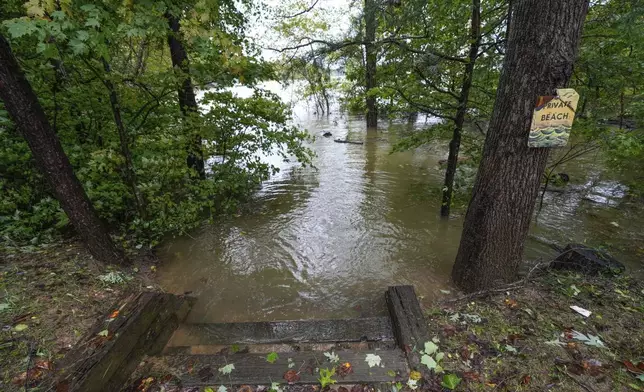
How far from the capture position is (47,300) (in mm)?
2584

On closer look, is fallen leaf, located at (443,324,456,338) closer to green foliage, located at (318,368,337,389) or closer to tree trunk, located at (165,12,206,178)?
green foliage, located at (318,368,337,389)

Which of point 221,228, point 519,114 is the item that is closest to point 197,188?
point 221,228

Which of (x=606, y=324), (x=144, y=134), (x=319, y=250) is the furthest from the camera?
(x=319, y=250)

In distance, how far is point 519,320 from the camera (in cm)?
232

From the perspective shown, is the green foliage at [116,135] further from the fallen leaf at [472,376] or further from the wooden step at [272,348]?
the fallen leaf at [472,376]

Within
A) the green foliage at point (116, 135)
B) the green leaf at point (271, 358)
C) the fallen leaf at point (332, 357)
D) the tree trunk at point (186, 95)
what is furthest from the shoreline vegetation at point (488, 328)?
the tree trunk at point (186, 95)

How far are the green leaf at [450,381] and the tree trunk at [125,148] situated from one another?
4.21 metres

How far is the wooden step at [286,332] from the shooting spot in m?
2.54

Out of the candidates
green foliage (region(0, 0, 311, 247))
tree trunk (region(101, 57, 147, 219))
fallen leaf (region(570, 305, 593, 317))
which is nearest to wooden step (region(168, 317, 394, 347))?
fallen leaf (region(570, 305, 593, 317))

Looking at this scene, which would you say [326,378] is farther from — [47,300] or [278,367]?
[47,300]

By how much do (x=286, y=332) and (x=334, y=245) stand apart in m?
2.16

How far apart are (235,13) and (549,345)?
26.0 feet

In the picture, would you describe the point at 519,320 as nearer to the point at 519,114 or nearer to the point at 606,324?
the point at 606,324

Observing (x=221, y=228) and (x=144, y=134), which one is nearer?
(x=144, y=134)
